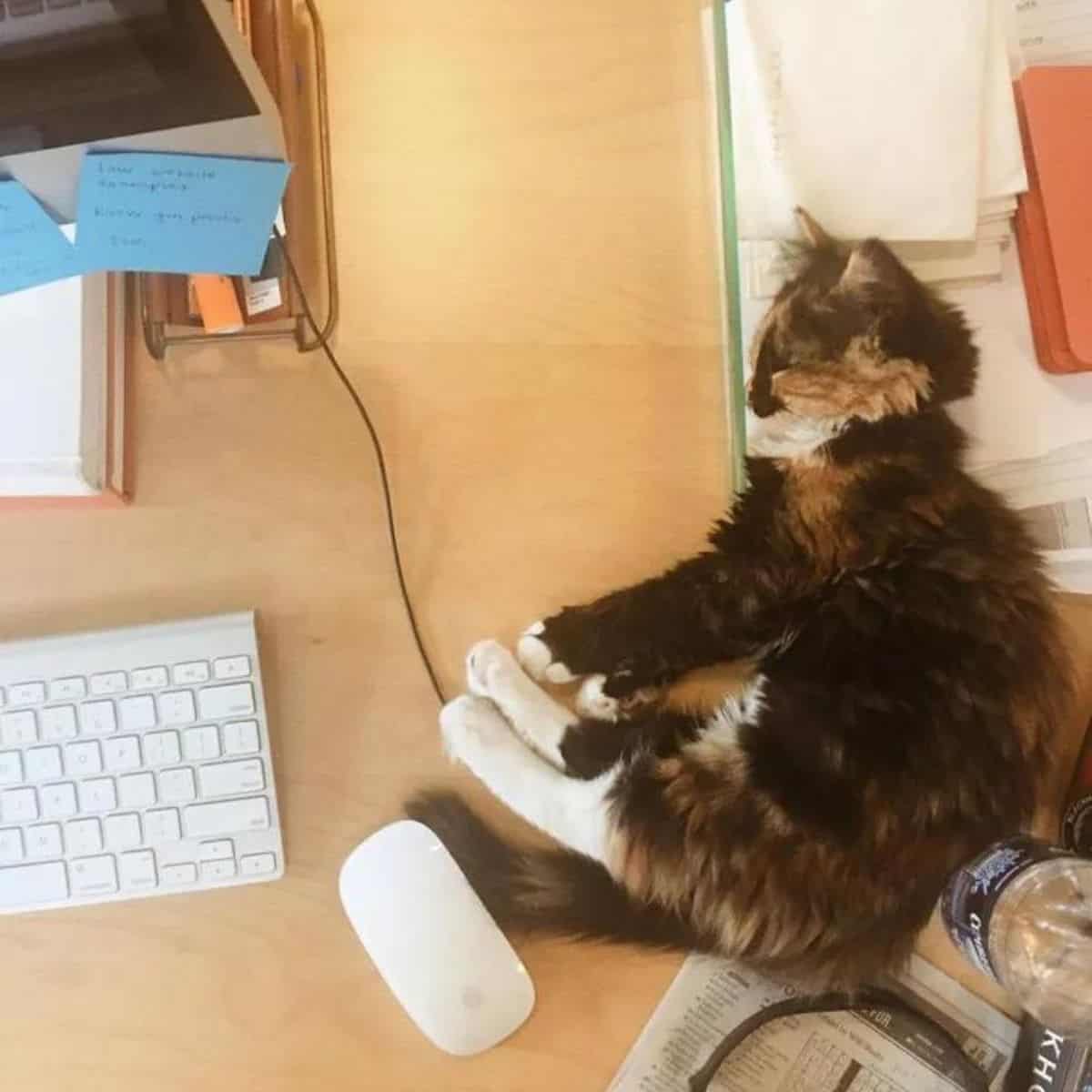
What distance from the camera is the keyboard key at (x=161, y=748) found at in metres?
0.76

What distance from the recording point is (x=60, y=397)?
728 millimetres

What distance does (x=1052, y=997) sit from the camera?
704 millimetres

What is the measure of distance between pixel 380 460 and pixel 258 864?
0.29 meters

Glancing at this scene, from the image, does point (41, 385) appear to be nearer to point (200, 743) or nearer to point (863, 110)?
point (200, 743)

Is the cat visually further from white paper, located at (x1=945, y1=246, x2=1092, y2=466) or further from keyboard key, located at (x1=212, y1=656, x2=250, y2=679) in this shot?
keyboard key, located at (x1=212, y1=656, x2=250, y2=679)

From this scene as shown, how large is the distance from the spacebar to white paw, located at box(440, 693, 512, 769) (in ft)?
0.87

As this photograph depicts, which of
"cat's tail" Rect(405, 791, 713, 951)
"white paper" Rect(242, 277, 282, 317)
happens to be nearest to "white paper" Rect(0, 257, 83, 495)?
"white paper" Rect(242, 277, 282, 317)

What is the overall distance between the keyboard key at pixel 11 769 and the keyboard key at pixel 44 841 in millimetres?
34

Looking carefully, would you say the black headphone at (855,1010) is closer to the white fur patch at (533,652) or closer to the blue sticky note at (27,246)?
the white fur patch at (533,652)

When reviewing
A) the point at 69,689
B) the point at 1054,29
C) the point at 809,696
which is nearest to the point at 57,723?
the point at 69,689

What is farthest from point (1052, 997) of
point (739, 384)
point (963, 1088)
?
point (739, 384)

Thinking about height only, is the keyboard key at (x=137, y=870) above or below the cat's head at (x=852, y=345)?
below

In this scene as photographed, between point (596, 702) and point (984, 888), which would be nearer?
point (984, 888)

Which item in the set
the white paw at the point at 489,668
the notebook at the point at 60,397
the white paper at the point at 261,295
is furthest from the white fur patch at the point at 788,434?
the notebook at the point at 60,397
